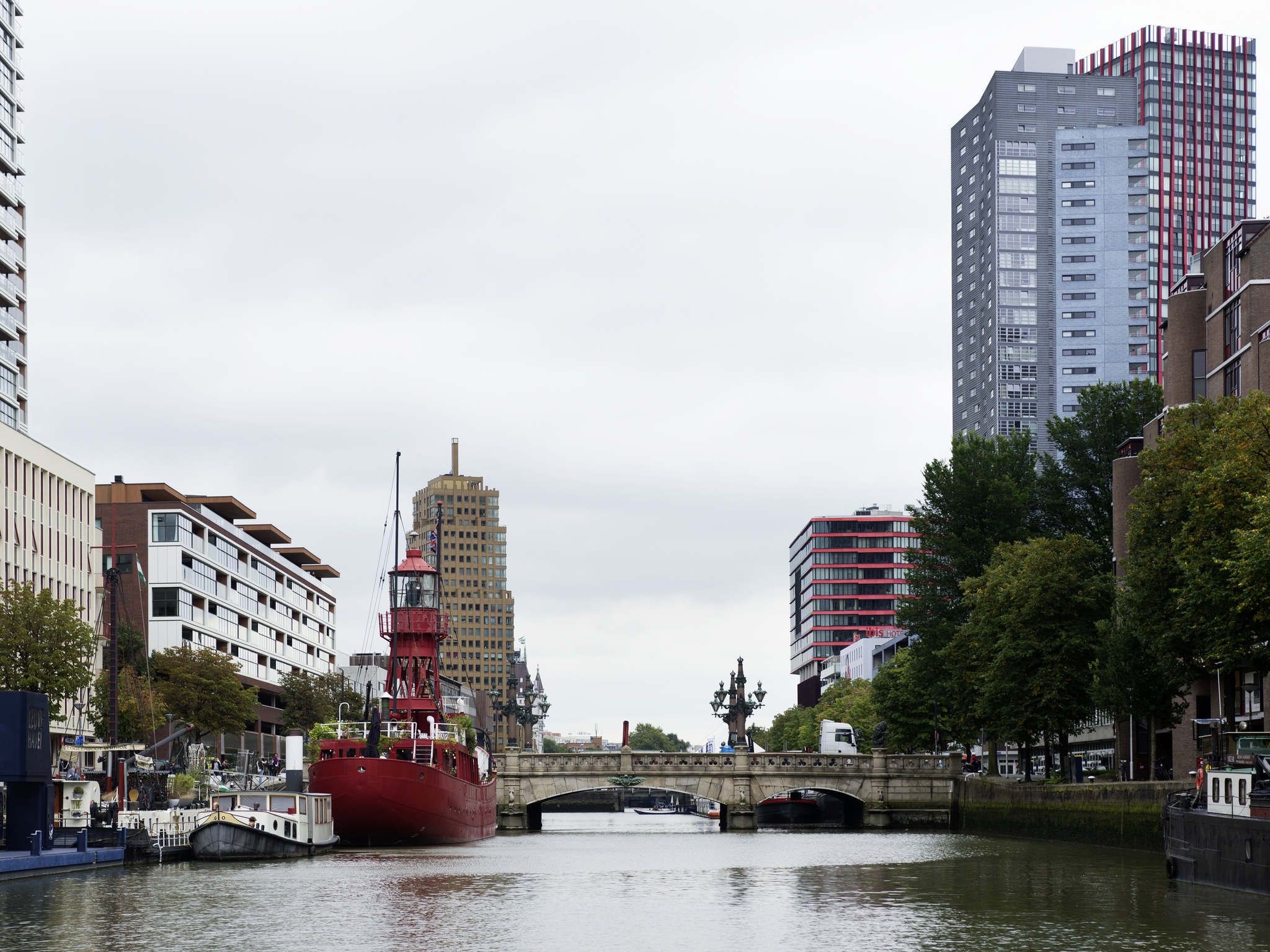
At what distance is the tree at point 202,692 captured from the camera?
10475 centimetres

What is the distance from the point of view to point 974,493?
104875 mm

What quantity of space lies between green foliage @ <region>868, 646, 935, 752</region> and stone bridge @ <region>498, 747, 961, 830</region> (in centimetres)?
1092

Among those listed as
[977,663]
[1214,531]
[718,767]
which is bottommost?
[718,767]

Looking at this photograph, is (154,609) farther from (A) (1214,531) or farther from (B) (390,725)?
(A) (1214,531)

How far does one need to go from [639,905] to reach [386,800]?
31342 mm

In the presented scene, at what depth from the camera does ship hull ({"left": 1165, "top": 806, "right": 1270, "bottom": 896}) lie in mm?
45969

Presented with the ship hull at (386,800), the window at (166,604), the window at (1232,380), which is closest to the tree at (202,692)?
the window at (166,604)

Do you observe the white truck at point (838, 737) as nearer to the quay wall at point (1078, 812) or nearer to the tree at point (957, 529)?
the tree at point (957, 529)

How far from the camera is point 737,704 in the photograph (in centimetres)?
13500

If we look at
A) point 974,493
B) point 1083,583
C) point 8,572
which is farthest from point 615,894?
point 8,572

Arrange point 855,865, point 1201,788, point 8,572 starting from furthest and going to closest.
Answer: point 8,572 < point 855,865 < point 1201,788

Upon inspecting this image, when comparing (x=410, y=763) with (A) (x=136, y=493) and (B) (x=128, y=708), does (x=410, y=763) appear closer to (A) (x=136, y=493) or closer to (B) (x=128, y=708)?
(B) (x=128, y=708)

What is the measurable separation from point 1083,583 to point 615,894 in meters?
40.9

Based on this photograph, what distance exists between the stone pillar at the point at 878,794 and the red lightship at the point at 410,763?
86.1 ft
